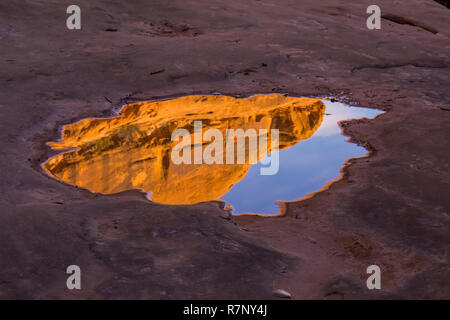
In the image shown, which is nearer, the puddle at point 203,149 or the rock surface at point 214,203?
the rock surface at point 214,203

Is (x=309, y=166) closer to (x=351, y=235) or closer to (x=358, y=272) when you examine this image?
(x=351, y=235)

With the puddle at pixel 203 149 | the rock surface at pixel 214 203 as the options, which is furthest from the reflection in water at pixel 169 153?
the rock surface at pixel 214 203

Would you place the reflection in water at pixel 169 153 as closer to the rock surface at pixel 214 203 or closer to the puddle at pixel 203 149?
the puddle at pixel 203 149

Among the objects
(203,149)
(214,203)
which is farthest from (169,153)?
(214,203)

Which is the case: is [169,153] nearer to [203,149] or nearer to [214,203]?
[203,149]

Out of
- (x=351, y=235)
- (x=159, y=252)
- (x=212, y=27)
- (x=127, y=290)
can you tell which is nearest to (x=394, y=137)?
(x=351, y=235)
